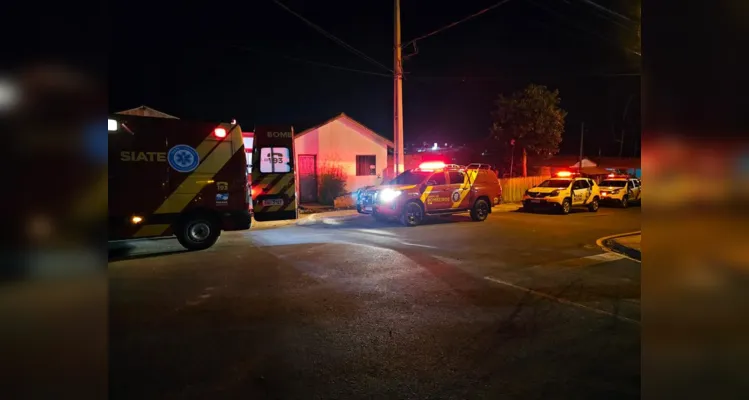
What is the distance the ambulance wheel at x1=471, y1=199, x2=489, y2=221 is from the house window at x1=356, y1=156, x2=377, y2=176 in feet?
31.6

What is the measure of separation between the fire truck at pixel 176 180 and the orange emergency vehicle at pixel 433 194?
558 centimetres

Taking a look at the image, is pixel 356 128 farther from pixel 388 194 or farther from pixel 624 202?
pixel 624 202

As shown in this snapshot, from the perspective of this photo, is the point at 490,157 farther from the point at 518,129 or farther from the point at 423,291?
the point at 423,291

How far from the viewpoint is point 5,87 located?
5.92 ft

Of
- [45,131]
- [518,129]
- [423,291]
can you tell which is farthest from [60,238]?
[518,129]

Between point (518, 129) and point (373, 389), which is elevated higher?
point (518, 129)

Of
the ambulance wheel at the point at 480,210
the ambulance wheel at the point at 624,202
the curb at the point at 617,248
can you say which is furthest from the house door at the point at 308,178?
the ambulance wheel at the point at 624,202

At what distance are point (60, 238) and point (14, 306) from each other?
0.99 feet

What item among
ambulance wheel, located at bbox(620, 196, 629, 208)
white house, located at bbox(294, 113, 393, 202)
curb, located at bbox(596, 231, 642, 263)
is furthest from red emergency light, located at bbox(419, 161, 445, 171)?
ambulance wheel, located at bbox(620, 196, 629, 208)

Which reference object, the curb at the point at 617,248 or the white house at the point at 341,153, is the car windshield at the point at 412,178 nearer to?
the curb at the point at 617,248

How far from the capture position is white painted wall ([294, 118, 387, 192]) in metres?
23.8

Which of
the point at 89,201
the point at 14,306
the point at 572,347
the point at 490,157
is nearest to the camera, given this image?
the point at 14,306

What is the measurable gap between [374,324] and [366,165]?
20343 millimetres

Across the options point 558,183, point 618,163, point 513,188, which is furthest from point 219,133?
point 618,163
